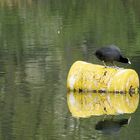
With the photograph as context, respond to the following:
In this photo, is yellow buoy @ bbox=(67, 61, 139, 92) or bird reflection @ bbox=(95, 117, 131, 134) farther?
yellow buoy @ bbox=(67, 61, 139, 92)

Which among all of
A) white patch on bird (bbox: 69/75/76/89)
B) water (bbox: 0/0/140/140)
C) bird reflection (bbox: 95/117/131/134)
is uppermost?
white patch on bird (bbox: 69/75/76/89)

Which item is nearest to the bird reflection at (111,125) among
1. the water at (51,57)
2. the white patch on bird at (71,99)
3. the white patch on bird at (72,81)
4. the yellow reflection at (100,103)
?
the water at (51,57)

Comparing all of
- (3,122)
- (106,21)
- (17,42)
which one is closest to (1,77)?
(3,122)

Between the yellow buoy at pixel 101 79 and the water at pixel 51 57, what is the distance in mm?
359

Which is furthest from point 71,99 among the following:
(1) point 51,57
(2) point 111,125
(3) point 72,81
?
(1) point 51,57

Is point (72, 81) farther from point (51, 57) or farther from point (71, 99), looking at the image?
point (51, 57)

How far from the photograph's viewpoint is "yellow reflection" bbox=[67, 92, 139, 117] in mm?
12633

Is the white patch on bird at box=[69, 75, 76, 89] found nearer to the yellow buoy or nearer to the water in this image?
the yellow buoy

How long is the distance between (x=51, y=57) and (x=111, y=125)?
780 centimetres

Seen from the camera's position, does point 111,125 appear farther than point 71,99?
No

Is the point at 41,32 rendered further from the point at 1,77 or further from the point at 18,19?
the point at 1,77

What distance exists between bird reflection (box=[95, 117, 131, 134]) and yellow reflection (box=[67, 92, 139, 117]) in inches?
24.0

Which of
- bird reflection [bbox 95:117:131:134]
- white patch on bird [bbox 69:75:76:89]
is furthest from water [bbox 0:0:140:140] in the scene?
white patch on bird [bbox 69:75:76:89]

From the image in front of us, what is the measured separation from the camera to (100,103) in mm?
13242
